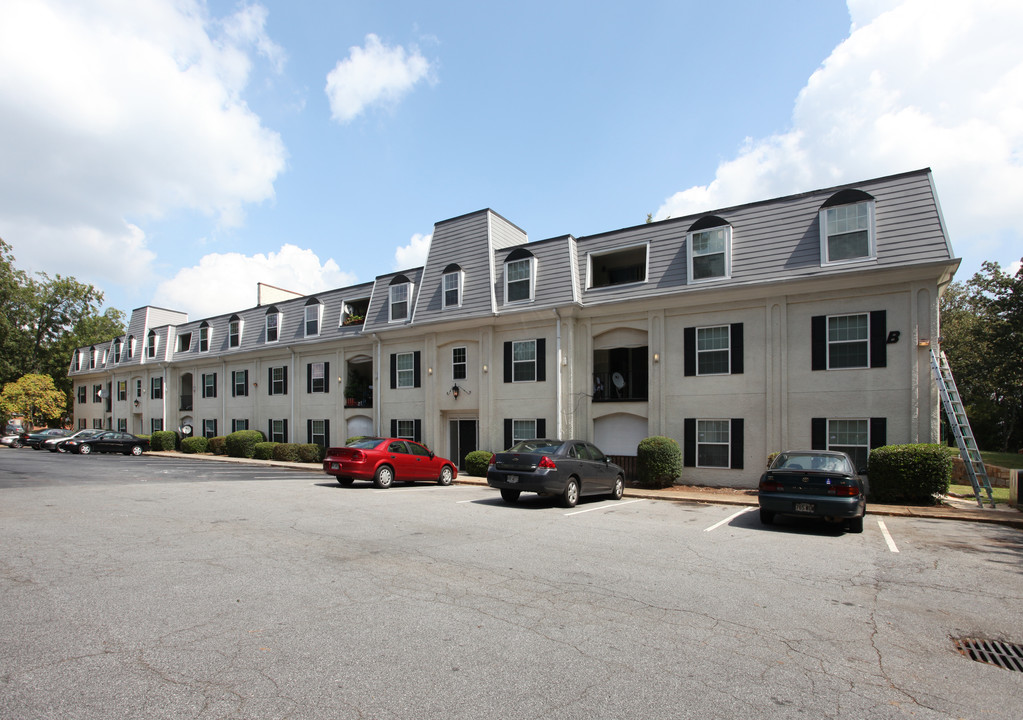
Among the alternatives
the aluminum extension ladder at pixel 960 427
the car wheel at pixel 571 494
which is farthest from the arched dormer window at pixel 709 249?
the car wheel at pixel 571 494

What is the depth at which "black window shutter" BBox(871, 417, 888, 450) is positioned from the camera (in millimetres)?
14859

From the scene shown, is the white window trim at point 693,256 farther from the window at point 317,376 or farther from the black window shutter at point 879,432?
the window at point 317,376

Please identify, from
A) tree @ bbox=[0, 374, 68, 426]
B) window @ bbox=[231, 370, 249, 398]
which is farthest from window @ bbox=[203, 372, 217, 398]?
tree @ bbox=[0, 374, 68, 426]

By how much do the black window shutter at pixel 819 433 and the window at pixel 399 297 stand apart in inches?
643

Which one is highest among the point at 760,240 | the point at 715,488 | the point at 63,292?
the point at 63,292

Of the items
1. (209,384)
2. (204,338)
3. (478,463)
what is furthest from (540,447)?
(204,338)

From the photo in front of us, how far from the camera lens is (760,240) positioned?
56.0 ft

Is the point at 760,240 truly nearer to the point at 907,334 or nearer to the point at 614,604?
the point at 907,334

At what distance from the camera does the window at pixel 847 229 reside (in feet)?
50.3

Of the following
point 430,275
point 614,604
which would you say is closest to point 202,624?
point 614,604

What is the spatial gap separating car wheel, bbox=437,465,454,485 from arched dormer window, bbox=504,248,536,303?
262 inches

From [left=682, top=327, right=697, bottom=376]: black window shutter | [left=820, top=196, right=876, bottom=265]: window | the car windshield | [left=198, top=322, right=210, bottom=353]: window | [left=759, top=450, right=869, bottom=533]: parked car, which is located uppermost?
[left=820, top=196, right=876, bottom=265]: window

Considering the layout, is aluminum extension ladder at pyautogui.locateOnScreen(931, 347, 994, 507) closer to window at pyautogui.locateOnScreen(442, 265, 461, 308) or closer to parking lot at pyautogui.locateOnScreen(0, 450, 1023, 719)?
parking lot at pyautogui.locateOnScreen(0, 450, 1023, 719)

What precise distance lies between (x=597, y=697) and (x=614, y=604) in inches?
81.5
